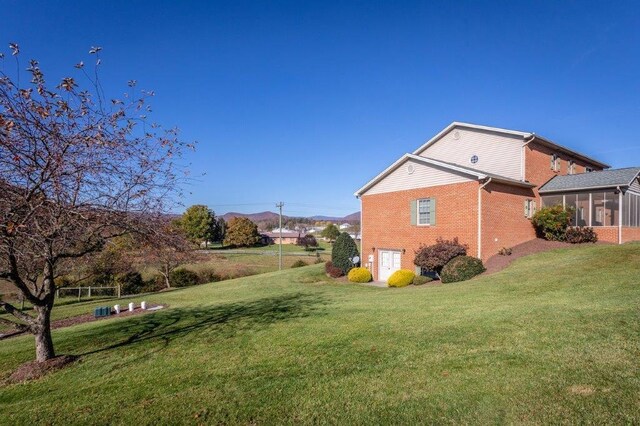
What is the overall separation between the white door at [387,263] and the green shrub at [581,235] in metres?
9.32

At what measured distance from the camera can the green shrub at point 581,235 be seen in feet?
Result: 62.1

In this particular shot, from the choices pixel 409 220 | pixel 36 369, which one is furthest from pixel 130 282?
pixel 36 369

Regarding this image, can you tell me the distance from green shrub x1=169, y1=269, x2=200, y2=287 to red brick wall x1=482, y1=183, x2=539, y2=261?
2467 centimetres

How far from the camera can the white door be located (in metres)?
21.4

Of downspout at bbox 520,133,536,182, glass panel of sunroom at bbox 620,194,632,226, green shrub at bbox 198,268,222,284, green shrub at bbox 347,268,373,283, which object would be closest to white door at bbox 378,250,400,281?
green shrub at bbox 347,268,373,283

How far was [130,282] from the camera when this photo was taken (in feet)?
95.0

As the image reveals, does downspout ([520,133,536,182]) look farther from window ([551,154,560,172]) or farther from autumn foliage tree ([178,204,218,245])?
autumn foliage tree ([178,204,218,245])

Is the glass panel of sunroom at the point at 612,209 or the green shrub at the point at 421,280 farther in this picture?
the glass panel of sunroom at the point at 612,209

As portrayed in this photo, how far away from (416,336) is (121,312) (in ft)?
46.7

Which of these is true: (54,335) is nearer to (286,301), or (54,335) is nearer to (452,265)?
(286,301)

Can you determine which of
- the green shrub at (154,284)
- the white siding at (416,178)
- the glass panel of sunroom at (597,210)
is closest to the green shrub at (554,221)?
the glass panel of sunroom at (597,210)

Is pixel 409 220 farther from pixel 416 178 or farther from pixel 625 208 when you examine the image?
pixel 625 208

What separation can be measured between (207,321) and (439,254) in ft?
38.6

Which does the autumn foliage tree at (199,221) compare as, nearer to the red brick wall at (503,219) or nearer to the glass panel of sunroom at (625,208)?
the red brick wall at (503,219)
